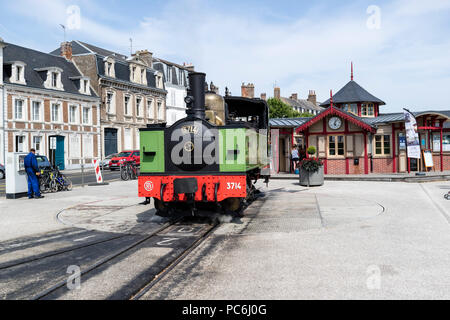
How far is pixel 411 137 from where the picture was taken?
65.0ft

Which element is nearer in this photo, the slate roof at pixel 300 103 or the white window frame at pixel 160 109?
the white window frame at pixel 160 109

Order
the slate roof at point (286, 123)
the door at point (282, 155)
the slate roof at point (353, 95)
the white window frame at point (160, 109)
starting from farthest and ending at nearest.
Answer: the white window frame at point (160, 109)
the slate roof at point (353, 95)
the door at point (282, 155)
the slate roof at point (286, 123)

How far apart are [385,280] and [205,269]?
2.11 metres

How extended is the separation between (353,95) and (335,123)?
5396 millimetres

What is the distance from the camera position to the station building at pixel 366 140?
67.8 feet

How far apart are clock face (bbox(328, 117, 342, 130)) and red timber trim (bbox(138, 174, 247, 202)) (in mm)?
14111

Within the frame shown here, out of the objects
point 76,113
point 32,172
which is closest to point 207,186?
point 32,172

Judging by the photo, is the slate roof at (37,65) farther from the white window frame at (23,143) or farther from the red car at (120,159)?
the red car at (120,159)

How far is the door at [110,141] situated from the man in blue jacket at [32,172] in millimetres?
24006

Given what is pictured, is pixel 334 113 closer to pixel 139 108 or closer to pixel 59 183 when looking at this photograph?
pixel 59 183

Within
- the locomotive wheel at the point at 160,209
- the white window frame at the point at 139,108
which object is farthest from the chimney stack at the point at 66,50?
the locomotive wheel at the point at 160,209

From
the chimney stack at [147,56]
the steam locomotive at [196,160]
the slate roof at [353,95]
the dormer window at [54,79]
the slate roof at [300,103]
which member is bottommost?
the steam locomotive at [196,160]
